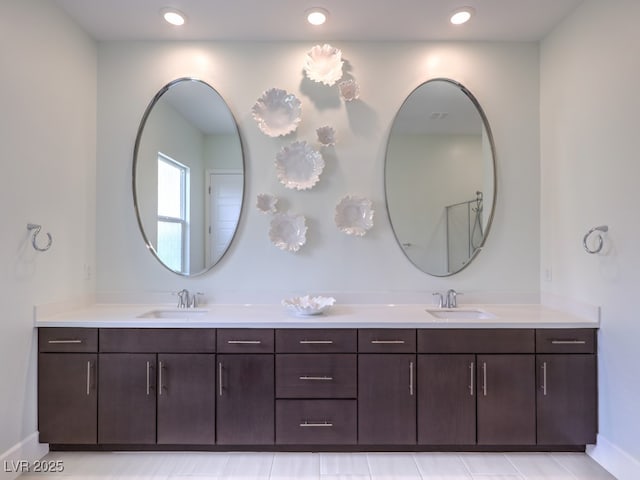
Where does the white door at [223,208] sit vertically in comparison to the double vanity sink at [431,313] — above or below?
above

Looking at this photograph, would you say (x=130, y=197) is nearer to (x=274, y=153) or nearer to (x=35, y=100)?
(x=35, y=100)

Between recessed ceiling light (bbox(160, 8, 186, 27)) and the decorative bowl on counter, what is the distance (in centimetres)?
199

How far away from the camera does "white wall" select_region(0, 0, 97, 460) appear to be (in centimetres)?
198

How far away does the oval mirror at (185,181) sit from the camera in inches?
106

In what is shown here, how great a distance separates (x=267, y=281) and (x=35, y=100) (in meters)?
1.80

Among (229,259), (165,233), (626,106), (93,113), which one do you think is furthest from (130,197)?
(626,106)

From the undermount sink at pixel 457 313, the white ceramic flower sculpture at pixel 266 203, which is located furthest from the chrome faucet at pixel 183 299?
the undermount sink at pixel 457 313

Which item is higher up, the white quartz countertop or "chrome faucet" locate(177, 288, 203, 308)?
"chrome faucet" locate(177, 288, 203, 308)

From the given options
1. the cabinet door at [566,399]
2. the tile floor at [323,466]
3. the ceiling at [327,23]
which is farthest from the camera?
the ceiling at [327,23]

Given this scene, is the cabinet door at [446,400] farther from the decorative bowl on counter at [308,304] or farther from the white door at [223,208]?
the white door at [223,208]

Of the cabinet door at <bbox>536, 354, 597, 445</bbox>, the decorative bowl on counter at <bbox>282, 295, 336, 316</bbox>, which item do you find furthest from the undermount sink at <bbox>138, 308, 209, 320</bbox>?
A: the cabinet door at <bbox>536, 354, 597, 445</bbox>

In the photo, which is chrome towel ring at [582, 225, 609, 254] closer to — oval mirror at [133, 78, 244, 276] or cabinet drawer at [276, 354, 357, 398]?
cabinet drawer at [276, 354, 357, 398]

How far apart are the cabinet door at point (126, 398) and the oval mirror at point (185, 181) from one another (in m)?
0.73

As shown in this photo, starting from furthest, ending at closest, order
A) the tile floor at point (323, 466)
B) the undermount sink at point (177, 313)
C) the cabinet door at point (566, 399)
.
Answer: the undermount sink at point (177, 313) < the cabinet door at point (566, 399) < the tile floor at point (323, 466)
